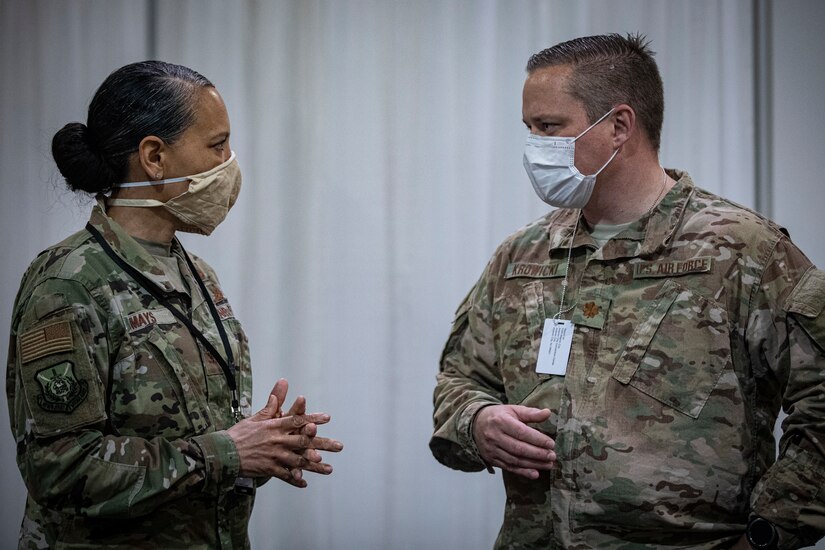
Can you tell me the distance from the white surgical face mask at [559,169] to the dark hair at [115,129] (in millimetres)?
890

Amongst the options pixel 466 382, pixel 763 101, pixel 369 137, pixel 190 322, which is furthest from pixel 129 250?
pixel 763 101

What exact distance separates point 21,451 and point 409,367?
2033mm

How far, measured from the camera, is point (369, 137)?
3.68 m

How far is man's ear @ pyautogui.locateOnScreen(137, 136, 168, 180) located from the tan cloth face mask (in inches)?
1.0

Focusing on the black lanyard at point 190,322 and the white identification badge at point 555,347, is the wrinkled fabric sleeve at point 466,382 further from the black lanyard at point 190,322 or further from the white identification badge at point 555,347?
the black lanyard at point 190,322

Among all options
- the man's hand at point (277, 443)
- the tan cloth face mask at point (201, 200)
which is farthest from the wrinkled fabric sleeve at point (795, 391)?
the tan cloth face mask at point (201, 200)

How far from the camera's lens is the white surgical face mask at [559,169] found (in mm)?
2086

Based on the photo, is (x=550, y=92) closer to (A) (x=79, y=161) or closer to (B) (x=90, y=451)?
(A) (x=79, y=161)

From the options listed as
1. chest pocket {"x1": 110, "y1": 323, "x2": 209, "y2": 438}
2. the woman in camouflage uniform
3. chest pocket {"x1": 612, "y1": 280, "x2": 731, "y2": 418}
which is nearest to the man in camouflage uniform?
chest pocket {"x1": 612, "y1": 280, "x2": 731, "y2": 418}

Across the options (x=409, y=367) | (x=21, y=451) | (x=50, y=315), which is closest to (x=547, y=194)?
(x=50, y=315)

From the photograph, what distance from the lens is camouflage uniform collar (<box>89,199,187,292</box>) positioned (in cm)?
194

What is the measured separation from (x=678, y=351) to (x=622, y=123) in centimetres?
60

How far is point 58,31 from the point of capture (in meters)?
3.70

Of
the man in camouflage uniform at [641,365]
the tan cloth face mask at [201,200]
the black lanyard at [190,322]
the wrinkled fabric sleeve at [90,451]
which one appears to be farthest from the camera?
the tan cloth face mask at [201,200]
